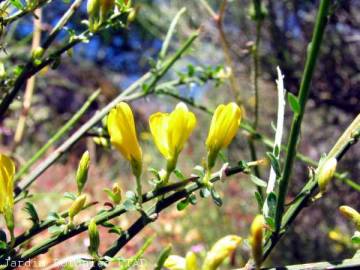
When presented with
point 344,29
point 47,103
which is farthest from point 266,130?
point 47,103

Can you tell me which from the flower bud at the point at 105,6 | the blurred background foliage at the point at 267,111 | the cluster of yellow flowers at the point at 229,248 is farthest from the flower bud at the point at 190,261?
the blurred background foliage at the point at 267,111

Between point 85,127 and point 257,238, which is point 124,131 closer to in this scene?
point 257,238

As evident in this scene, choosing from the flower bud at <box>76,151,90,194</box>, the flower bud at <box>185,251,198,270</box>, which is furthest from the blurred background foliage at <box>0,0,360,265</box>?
the flower bud at <box>185,251,198,270</box>

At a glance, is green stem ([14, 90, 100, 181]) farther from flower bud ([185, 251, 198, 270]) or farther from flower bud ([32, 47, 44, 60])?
flower bud ([185, 251, 198, 270])

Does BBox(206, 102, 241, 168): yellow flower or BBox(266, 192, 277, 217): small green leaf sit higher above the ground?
BBox(206, 102, 241, 168): yellow flower

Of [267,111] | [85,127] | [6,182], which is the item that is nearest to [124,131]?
[6,182]

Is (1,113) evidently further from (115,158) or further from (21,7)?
(115,158)
